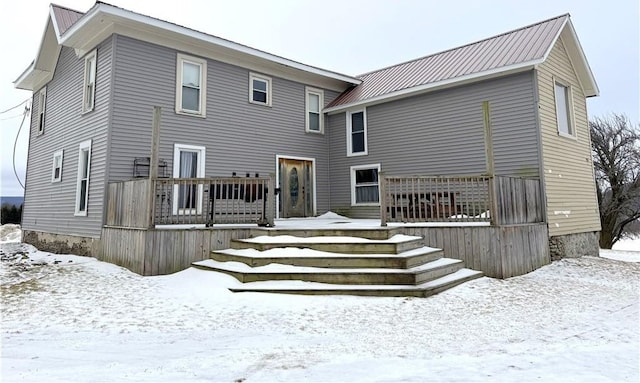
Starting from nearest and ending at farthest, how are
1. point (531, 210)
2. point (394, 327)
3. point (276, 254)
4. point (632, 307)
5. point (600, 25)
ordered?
point (394, 327) < point (632, 307) < point (276, 254) < point (531, 210) < point (600, 25)

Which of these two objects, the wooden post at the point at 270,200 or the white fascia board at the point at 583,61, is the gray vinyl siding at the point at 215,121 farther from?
the white fascia board at the point at 583,61

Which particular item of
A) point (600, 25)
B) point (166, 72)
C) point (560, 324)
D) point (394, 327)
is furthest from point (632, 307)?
point (600, 25)

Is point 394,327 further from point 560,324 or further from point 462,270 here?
point 462,270

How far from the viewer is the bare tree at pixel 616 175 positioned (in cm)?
2125

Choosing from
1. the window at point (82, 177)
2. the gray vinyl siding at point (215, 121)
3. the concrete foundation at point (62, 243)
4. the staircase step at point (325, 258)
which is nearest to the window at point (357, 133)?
the gray vinyl siding at point (215, 121)

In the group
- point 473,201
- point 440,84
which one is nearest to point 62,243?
point 473,201

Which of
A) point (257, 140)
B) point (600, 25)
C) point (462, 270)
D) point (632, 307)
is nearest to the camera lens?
point (632, 307)

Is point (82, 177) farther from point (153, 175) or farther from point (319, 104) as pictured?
point (319, 104)

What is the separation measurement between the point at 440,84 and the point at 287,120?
4.71 m

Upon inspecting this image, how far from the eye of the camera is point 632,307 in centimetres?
559

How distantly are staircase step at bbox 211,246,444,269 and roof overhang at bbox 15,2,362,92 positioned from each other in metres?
5.97

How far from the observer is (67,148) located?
10.6 metres

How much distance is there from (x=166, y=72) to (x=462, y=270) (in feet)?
27.3

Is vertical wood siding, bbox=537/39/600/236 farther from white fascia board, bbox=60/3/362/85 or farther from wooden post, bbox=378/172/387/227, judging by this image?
white fascia board, bbox=60/3/362/85
